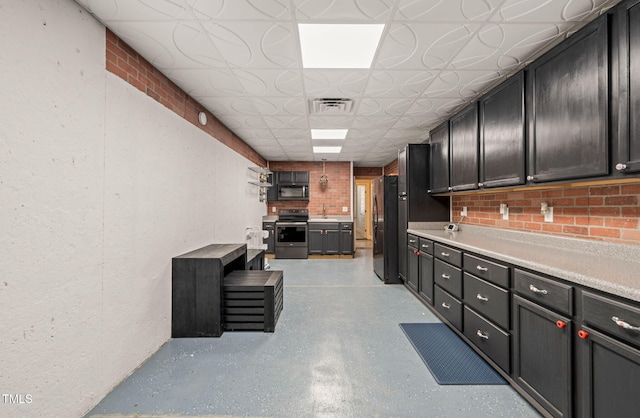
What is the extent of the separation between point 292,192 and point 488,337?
5.66 meters

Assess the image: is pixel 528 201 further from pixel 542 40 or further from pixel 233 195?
pixel 233 195

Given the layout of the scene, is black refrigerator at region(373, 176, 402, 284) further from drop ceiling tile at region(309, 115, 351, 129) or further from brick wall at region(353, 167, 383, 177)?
brick wall at region(353, 167, 383, 177)

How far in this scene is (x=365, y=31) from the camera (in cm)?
191

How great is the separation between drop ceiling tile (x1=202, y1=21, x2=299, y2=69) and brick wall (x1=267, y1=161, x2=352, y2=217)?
16.5 ft

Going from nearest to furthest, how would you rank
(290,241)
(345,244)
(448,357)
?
(448,357)
(290,241)
(345,244)

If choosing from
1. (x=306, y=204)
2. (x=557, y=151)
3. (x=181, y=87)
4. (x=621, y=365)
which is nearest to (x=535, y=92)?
(x=557, y=151)

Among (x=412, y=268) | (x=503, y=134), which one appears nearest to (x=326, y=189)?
(x=412, y=268)

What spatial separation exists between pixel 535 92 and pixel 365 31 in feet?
4.76

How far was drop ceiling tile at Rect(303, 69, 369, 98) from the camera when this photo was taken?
2.45 meters

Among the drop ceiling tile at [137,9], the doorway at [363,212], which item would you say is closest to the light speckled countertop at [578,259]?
the drop ceiling tile at [137,9]

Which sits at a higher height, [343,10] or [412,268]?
[343,10]

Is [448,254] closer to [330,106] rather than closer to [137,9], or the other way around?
[330,106]

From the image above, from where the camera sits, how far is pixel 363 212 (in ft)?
35.8

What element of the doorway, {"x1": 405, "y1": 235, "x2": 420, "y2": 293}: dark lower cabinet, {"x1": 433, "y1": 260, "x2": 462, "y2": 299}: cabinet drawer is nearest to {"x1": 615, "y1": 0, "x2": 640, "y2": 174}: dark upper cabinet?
{"x1": 433, "y1": 260, "x2": 462, "y2": 299}: cabinet drawer
